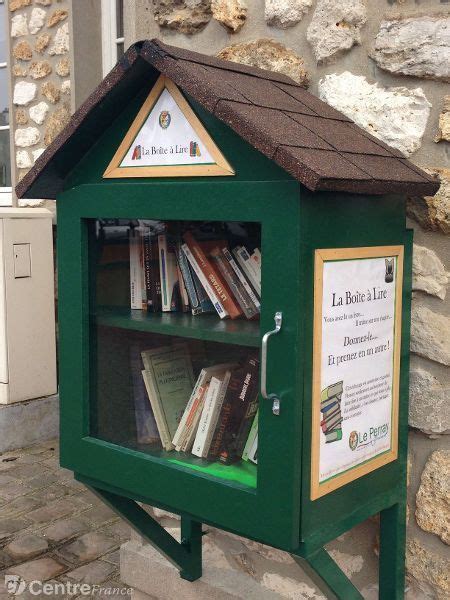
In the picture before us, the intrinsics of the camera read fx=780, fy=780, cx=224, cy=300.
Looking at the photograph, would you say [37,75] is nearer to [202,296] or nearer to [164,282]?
[164,282]

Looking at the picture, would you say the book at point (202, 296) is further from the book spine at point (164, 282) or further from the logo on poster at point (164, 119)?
the logo on poster at point (164, 119)

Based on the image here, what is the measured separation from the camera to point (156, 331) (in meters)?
1.88

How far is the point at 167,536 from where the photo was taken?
2285 mm

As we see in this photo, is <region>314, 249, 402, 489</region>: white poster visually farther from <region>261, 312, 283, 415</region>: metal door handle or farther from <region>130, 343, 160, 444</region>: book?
<region>130, 343, 160, 444</region>: book

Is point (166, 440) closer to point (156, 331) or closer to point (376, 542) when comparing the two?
point (156, 331)

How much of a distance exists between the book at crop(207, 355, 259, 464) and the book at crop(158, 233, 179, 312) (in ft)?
0.89

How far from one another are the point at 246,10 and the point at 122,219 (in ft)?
2.26

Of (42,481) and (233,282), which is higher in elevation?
(233,282)

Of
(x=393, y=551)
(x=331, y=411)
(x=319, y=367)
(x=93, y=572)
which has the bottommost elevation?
(x=93, y=572)

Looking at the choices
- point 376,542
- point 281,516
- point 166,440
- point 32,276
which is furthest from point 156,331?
point 32,276

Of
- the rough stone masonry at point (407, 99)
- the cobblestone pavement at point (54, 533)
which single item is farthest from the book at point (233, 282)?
the cobblestone pavement at point (54, 533)

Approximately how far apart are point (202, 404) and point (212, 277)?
30cm

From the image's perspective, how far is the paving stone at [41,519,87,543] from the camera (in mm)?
3303

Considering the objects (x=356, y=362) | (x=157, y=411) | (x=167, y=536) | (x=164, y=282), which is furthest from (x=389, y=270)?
(x=167, y=536)
